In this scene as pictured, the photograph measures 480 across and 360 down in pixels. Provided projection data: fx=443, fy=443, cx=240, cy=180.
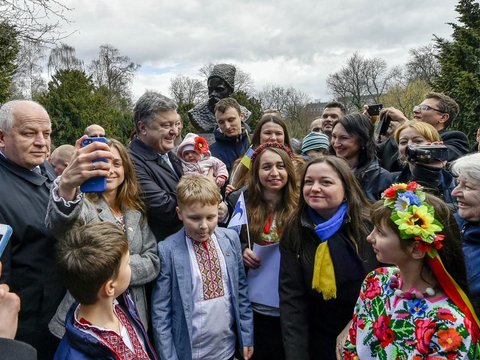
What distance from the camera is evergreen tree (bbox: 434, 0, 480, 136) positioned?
1619 cm

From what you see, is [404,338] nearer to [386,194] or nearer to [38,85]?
[386,194]

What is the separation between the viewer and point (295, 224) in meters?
2.67

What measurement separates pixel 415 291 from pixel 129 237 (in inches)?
63.4

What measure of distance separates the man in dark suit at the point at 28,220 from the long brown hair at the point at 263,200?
1295 mm

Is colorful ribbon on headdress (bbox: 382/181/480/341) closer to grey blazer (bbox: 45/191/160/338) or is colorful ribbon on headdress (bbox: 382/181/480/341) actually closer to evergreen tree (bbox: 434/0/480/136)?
grey blazer (bbox: 45/191/160/338)

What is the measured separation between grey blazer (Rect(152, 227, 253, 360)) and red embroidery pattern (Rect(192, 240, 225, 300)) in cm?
7

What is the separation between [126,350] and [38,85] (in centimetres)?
3080

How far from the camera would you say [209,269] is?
2.72 m

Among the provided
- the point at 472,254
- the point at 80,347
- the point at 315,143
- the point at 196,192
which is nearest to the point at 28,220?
the point at 80,347

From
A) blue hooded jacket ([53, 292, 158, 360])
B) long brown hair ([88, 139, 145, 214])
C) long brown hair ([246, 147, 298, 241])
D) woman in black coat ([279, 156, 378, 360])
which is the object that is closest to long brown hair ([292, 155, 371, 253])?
woman in black coat ([279, 156, 378, 360])

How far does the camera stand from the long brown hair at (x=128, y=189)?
2.80 m

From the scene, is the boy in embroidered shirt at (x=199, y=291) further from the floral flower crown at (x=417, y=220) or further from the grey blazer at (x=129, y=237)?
the floral flower crown at (x=417, y=220)

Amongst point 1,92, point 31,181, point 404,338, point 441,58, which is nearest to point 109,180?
point 31,181

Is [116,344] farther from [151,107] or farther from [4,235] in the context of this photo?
[151,107]
